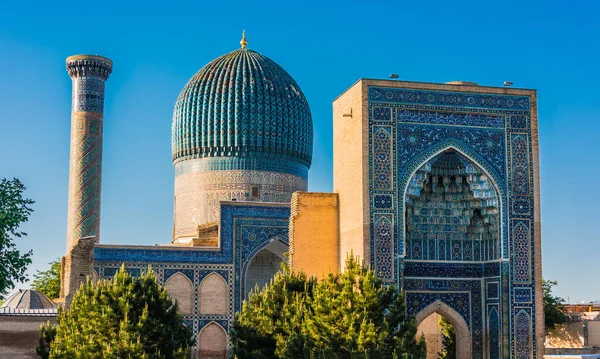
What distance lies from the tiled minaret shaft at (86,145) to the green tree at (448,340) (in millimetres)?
9218

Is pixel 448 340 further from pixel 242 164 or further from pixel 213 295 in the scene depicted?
pixel 242 164

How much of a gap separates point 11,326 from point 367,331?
6.53 meters

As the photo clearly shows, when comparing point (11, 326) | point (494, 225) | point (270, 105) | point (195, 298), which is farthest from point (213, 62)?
point (494, 225)

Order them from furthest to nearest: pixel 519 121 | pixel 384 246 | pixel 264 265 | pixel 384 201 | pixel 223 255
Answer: pixel 264 265, pixel 223 255, pixel 519 121, pixel 384 201, pixel 384 246

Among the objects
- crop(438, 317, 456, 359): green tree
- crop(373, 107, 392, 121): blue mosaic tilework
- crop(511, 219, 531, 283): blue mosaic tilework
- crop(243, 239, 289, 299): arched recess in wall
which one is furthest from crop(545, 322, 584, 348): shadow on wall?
crop(373, 107, 392, 121): blue mosaic tilework

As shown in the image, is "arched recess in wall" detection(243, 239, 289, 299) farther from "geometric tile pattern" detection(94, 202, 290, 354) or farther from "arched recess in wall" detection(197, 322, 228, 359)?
"arched recess in wall" detection(197, 322, 228, 359)

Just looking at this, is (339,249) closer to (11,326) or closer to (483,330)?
(483,330)

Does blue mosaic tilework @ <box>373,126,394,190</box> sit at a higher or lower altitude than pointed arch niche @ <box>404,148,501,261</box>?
higher

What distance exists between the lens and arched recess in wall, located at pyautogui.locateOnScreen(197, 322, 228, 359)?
17.8m

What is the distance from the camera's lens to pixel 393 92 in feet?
43.4

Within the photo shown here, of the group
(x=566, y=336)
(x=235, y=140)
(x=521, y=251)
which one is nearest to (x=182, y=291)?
(x=235, y=140)

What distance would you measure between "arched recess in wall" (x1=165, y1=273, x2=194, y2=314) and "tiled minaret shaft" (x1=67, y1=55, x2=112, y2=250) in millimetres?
4412

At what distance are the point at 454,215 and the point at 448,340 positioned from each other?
229 cm

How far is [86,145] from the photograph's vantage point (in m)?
21.9
